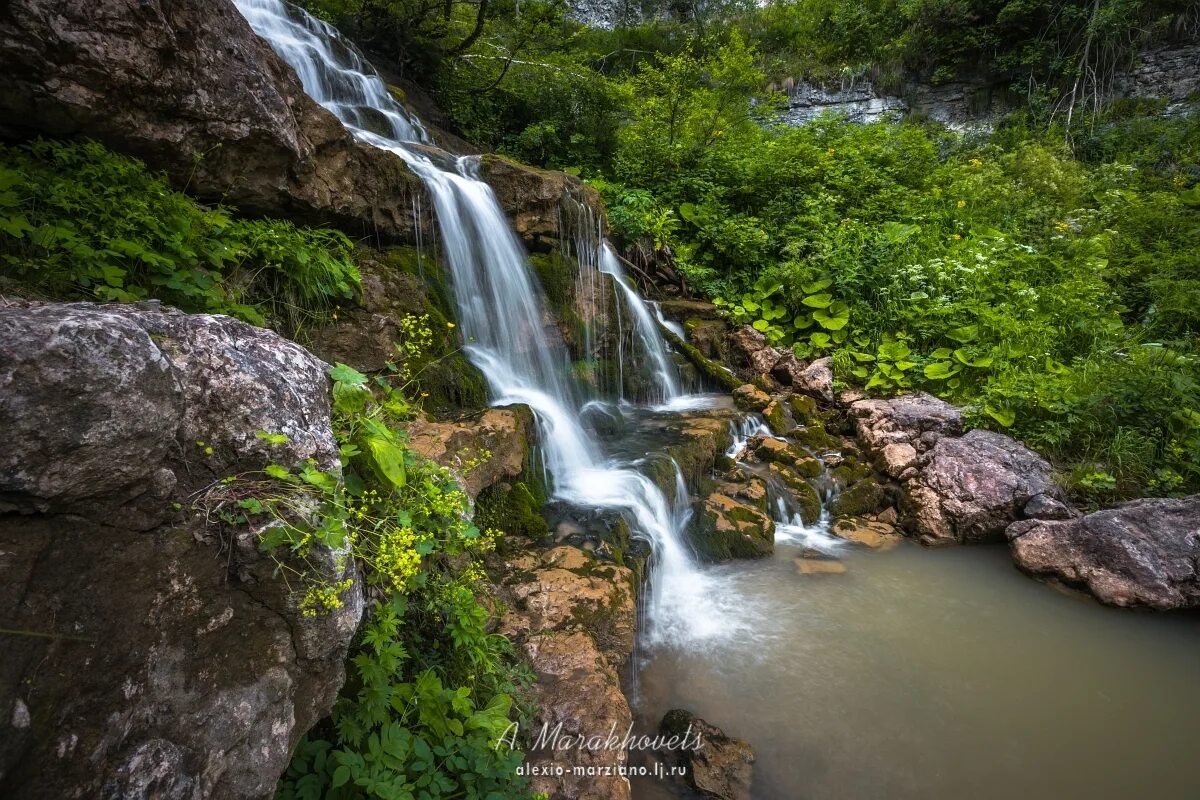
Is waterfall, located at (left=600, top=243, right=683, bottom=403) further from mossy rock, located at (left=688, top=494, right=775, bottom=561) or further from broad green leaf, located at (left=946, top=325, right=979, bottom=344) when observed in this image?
broad green leaf, located at (left=946, top=325, right=979, bottom=344)

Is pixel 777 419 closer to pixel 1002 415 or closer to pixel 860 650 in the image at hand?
pixel 1002 415

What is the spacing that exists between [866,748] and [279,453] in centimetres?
379

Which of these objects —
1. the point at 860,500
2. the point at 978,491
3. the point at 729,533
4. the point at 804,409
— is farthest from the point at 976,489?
the point at 729,533

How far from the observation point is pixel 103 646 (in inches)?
52.3

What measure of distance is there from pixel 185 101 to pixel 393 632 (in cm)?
370

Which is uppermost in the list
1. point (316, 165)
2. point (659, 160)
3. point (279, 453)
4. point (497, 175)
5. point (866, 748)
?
point (659, 160)

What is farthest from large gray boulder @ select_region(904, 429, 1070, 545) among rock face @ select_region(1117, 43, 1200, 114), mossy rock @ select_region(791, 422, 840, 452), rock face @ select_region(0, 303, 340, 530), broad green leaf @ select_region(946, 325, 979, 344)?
rock face @ select_region(1117, 43, 1200, 114)

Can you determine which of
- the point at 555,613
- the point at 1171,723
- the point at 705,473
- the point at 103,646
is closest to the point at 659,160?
the point at 705,473

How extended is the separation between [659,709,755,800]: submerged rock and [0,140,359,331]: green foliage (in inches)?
142

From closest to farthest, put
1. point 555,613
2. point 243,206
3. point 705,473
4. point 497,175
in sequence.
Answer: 1. point 555,613
2. point 243,206
3. point 705,473
4. point 497,175

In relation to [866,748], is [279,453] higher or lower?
higher

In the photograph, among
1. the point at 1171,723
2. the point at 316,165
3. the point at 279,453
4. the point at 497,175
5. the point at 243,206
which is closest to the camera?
the point at 279,453

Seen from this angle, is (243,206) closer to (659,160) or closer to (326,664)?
(326,664)

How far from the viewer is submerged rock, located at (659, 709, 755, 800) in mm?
2910
